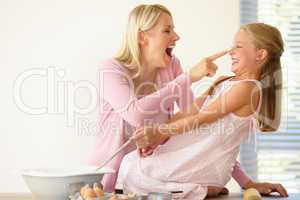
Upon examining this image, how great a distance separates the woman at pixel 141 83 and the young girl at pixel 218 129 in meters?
0.05

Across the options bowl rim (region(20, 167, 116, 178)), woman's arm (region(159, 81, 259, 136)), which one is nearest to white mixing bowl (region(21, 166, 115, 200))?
bowl rim (region(20, 167, 116, 178))

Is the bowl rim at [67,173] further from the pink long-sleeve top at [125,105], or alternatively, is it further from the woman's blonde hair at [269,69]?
the woman's blonde hair at [269,69]

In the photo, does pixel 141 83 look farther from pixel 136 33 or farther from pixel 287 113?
pixel 287 113

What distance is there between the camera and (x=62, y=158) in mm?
1767

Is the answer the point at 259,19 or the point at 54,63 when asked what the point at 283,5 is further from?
the point at 54,63

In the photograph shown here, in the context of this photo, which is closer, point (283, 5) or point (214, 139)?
→ point (214, 139)

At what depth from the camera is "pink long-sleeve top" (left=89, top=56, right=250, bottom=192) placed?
1.43 m

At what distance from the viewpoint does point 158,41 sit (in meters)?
1.48

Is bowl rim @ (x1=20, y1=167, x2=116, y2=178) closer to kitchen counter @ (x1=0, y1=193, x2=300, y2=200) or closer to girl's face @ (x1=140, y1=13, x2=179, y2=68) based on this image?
kitchen counter @ (x1=0, y1=193, x2=300, y2=200)

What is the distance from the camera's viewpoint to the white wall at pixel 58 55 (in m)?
1.77

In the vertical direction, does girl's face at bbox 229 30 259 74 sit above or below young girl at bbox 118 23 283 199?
above

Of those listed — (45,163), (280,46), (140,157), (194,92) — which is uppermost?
(280,46)

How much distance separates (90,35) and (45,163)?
0.45 meters

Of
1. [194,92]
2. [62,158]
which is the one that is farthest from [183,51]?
[62,158]
